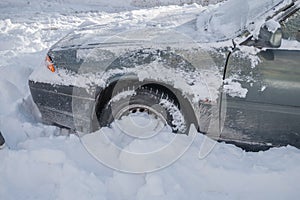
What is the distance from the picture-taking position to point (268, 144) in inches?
102

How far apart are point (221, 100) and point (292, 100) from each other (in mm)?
530

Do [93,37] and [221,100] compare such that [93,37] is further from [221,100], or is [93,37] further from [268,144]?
[268,144]

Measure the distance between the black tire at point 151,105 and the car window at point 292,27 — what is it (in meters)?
1.02

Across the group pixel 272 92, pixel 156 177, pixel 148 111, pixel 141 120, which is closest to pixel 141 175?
pixel 156 177

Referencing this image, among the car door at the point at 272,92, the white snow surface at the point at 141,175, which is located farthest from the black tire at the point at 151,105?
the car door at the point at 272,92

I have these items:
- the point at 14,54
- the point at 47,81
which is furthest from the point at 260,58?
the point at 14,54

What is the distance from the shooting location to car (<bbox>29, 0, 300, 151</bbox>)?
2.36 metres

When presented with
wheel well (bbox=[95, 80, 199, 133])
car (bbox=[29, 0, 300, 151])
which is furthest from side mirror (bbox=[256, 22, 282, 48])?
wheel well (bbox=[95, 80, 199, 133])

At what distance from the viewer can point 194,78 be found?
8.17 feet

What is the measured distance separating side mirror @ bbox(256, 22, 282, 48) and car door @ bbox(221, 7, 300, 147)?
0.32 ft

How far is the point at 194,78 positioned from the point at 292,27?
33.3 inches

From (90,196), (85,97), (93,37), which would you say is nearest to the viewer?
(90,196)

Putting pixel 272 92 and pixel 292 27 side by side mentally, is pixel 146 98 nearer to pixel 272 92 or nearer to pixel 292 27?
pixel 272 92

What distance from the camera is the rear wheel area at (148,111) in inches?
104
